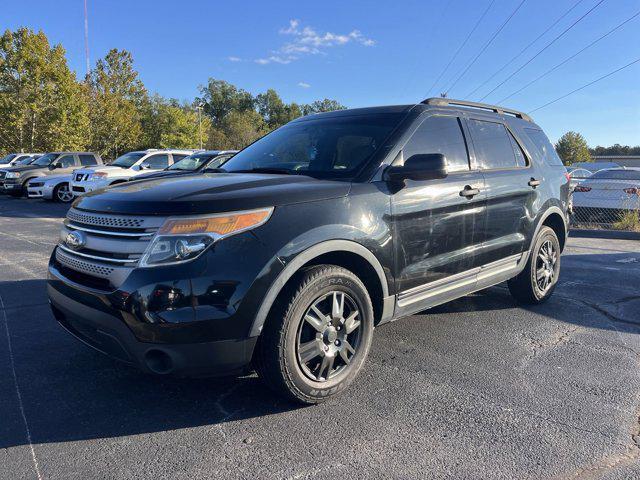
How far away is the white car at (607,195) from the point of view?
1163 centimetres

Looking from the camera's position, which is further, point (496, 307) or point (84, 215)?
point (496, 307)

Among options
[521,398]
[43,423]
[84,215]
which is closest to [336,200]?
[84,215]

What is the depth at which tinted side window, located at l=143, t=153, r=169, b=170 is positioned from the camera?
15627 millimetres

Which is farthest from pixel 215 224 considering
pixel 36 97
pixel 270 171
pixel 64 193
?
pixel 36 97

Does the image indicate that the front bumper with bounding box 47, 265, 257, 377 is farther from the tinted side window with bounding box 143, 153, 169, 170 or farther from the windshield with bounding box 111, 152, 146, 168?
the windshield with bounding box 111, 152, 146, 168

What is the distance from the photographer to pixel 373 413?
291 cm

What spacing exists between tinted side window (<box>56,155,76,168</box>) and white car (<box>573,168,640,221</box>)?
57.8 ft

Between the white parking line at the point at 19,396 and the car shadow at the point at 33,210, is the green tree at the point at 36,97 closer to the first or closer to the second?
the car shadow at the point at 33,210

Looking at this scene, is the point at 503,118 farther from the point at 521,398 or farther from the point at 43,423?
the point at 43,423

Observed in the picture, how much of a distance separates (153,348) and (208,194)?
863mm

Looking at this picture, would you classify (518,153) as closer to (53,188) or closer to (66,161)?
(53,188)

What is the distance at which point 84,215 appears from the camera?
2934 mm

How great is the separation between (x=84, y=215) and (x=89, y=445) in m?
1.30

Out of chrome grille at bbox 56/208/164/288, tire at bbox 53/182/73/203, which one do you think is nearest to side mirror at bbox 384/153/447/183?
chrome grille at bbox 56/208/164/288
